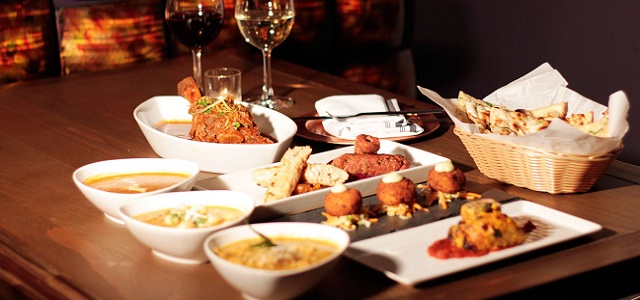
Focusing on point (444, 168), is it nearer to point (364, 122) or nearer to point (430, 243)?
point (430, 243)

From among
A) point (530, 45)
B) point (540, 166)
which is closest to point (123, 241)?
point (540, 166)

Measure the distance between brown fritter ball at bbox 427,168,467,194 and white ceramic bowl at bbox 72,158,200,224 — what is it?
37 centimetres

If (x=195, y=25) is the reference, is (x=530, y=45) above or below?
below

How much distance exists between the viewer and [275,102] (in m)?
2.23

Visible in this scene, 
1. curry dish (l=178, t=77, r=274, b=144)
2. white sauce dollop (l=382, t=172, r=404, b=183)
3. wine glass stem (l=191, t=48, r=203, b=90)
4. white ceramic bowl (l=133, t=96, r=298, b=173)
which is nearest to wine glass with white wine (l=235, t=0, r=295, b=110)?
wine glass stem (l=191, t=48, r=203, b=90)

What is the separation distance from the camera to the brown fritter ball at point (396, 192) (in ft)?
4.57

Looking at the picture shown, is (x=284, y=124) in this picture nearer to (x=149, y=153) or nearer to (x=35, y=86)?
(x=149, y=153)

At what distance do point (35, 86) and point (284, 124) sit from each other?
32.7 inches

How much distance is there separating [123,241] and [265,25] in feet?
3.00

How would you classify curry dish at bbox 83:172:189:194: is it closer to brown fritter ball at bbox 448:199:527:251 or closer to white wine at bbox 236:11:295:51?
brown fritter ball at bbox 448:199:527:251

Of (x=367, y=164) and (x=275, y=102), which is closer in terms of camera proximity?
(x=367, y=164)

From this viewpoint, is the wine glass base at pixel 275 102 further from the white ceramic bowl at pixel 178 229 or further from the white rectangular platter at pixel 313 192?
the white ceramic bowl at pixel 178 229

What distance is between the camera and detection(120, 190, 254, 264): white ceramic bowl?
4.01 ft

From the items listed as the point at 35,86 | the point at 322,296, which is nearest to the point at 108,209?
the point at 322,296
